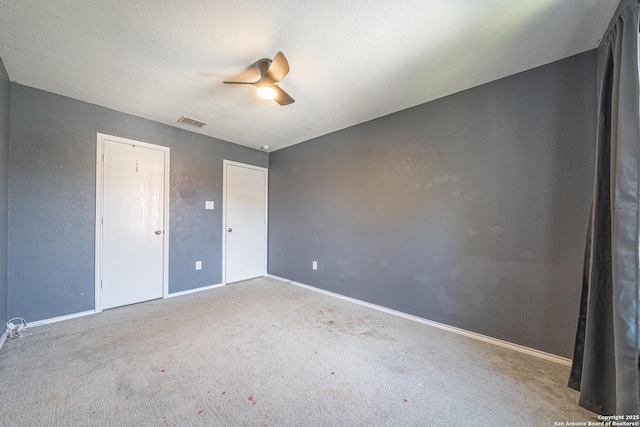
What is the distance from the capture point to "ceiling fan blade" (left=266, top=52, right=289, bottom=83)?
5.56 feet

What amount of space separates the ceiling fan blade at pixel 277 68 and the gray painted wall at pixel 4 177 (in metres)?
2.26

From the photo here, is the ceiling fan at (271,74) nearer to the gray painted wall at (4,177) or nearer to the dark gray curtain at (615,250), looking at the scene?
the dark gray curtain at (615,250)

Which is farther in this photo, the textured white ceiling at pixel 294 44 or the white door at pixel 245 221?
the white door at pixel 245 221

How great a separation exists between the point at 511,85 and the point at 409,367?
2.52 metres

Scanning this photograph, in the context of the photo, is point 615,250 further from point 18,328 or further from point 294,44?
point 18,328

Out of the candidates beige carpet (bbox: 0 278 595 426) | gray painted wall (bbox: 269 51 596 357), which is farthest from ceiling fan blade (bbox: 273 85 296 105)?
beige carpet (bbox: 0 278 595 426)

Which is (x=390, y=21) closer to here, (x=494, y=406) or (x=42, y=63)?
(x=494, y=406)

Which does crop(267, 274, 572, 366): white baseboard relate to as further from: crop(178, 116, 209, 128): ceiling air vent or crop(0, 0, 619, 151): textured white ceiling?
crop(178, 116, 209, 128): ceiling air vent

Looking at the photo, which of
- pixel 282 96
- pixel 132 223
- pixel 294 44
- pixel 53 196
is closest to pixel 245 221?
pixel 132 223

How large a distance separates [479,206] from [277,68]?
213 cm

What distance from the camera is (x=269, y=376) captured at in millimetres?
1660

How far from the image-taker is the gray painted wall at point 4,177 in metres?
2.03

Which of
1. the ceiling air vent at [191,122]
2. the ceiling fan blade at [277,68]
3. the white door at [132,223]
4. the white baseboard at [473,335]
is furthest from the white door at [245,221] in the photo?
the ceiling fan blade at [277,68]

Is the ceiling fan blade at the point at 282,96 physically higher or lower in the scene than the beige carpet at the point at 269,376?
higher
